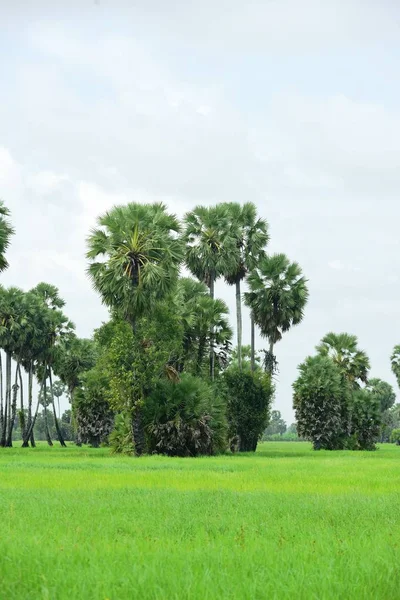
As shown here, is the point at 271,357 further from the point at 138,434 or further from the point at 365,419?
the point at 138,434

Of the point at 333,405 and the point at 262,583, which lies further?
the point at 333,405

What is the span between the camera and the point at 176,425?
134 ft

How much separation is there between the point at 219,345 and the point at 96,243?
15.6m

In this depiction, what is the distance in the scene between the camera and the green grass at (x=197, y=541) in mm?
8070

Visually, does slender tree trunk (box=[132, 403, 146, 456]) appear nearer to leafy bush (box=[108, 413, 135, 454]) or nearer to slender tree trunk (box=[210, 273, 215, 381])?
leafy bush (box=[108, 413, 135, 454])

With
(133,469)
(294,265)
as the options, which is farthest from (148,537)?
(294,265)

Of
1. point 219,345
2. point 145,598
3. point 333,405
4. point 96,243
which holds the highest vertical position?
point 96,243

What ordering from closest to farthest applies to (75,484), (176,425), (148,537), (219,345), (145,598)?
(145,598), (148,537), (75,484), (176,425), (219,345)

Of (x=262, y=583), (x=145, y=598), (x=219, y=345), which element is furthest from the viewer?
(x=219, y=345)

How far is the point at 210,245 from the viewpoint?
5462 cm

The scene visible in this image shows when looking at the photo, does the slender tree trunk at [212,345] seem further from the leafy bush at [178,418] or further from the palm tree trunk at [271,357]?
the leafy bush at [178,418]

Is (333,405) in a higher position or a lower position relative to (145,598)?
higher

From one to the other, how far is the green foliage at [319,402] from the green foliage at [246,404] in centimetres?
453

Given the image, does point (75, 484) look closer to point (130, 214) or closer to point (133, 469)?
point (133, 469)
